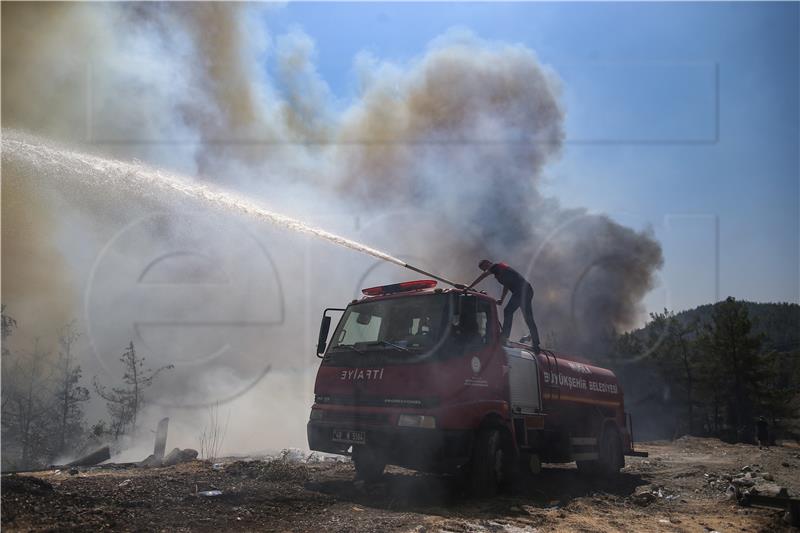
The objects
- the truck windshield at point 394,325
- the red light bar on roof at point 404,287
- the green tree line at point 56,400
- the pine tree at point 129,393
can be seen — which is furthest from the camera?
the pine tree at point 129,393

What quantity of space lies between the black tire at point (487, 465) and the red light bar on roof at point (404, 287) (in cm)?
216

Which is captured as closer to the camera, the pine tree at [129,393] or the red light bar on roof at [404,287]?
the red light bar on roof at [404,287]

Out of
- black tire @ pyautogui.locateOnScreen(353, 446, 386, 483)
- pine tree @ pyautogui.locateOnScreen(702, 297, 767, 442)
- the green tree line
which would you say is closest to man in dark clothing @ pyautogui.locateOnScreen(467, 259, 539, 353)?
black tire @ pyautogui.locateOnScreen(353, 446, 386, 483)

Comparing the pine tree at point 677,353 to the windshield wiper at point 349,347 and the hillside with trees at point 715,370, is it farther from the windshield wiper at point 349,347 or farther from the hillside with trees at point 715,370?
the windshield wiper at point 349,347

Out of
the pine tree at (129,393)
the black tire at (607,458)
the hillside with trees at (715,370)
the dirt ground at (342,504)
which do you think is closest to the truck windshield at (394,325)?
the dirt ground at (342,504)

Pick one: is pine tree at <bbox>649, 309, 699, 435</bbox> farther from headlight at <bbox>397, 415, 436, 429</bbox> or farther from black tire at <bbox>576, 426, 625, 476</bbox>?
headlight at <bbox>397, 415, 436, 429</bbox>

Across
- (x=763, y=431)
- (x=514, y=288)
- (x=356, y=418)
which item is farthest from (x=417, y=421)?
(x=763, y=431)

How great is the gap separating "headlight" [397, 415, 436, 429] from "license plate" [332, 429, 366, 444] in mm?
616

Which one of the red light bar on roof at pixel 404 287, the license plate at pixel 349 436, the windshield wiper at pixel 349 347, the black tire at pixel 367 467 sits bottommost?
the black tire at pixel 367 467

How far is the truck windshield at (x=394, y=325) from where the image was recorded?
7.20m

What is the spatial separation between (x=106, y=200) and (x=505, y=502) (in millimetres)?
23544

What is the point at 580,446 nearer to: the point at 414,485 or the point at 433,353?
the point at 414,485

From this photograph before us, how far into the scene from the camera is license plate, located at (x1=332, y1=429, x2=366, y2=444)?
7.05 meters

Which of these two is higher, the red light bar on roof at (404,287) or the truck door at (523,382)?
the red light bar on roof at (404,287)
